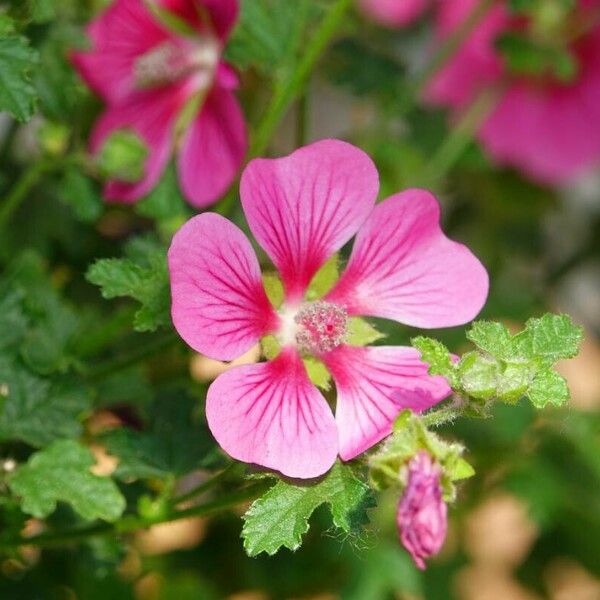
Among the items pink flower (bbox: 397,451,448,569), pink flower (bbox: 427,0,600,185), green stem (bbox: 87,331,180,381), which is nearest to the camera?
pink flower (bbox: 397,451,448,569)

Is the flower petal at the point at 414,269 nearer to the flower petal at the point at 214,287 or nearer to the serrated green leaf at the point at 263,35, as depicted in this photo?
the flower petal at the point at 214,287

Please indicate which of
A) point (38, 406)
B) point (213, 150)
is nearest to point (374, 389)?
point (38, 406)

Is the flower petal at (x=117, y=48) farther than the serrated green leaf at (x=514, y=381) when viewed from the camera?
Yes

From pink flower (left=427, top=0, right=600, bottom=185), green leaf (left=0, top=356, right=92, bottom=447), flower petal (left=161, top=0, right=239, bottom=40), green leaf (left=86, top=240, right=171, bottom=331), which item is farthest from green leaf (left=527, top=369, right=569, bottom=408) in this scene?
pink flower (left=427, top=0, right=600, bottom=185)

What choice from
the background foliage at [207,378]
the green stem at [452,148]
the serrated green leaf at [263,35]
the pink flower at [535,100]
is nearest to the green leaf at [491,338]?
the background foliage at [207,378]

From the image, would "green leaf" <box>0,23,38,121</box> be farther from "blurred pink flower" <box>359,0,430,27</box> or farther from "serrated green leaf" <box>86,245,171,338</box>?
"blurred pink flower" <box>359,0,430,27</box>

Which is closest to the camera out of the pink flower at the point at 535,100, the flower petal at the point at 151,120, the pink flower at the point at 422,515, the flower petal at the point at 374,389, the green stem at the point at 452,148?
the pink flower at the point at 422,515
